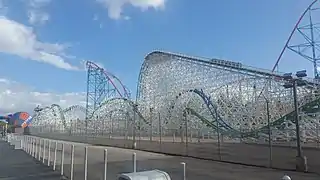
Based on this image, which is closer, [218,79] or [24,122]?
[218,79]

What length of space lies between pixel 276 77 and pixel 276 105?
371 cm

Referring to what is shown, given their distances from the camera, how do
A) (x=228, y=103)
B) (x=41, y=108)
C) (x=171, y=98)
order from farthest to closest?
(x=41, y=108) < (x=171, y=98) < (x=228, y=103)

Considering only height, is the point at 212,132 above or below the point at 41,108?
below

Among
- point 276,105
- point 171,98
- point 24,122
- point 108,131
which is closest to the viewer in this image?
point 108,131

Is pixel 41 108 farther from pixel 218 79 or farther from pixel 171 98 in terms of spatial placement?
pixel 218 79

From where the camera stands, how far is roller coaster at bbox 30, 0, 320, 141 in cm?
2872

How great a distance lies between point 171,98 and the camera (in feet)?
163

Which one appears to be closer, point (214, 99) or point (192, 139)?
point (192, 139)

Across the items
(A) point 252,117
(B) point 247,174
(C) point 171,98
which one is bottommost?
(B) point 247,174

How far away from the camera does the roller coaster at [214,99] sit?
94.2ft

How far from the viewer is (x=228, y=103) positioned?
131ft

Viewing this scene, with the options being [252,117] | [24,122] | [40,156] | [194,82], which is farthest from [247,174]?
[24,122]

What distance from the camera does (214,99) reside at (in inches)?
1678

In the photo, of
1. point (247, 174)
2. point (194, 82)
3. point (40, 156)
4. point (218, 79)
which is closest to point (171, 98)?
point (194, 82)
